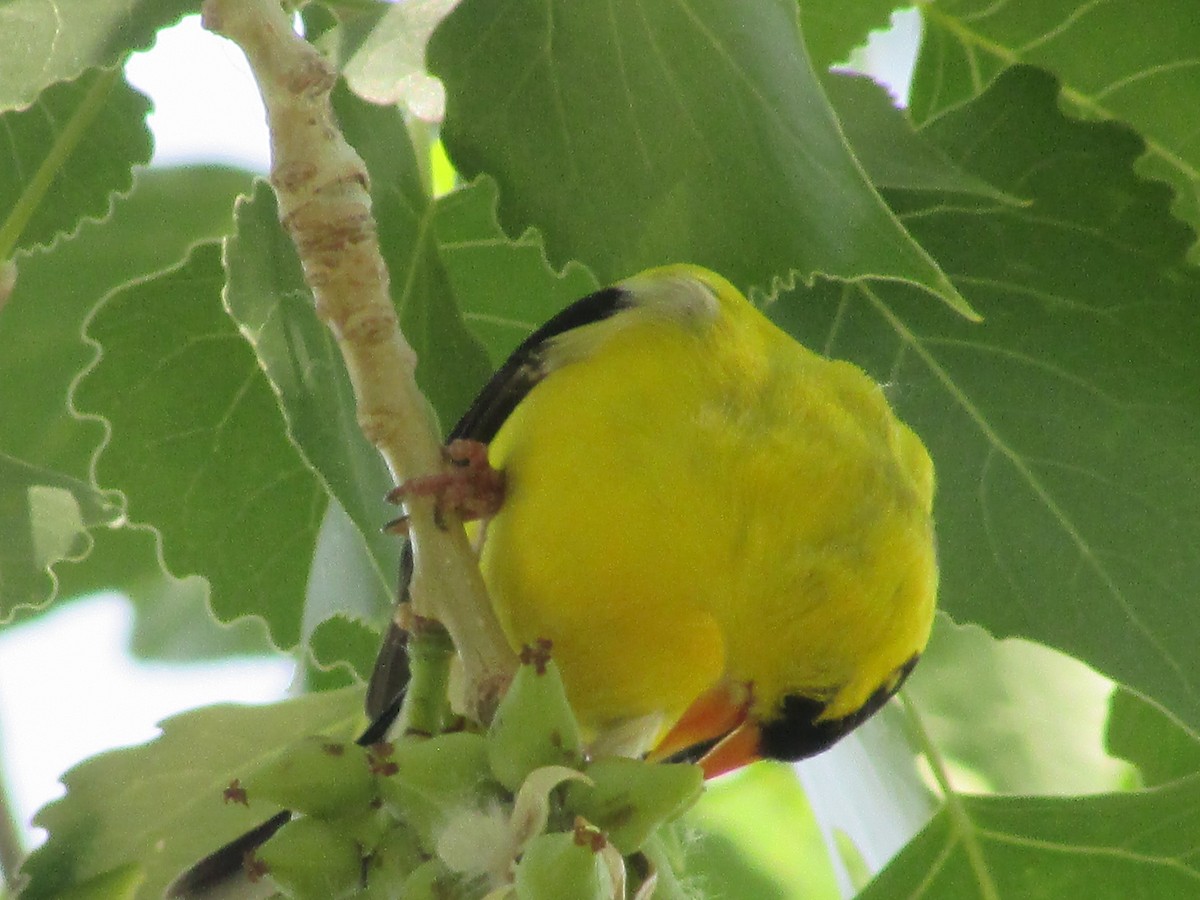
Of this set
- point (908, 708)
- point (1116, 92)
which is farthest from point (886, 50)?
point (908, 708)

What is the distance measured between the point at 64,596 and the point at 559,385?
1.00m

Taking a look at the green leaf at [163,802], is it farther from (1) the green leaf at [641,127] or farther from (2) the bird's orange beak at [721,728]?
(1) the green leaf at [641,127]

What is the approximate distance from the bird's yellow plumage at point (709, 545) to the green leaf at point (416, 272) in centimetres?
10

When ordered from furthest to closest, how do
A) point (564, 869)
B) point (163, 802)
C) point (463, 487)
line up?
1. point (163, 802)
2. point (463, 487)
3. point (564, 869)

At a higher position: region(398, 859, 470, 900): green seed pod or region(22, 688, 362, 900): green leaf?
region(398, 859, 470, 900): green seed pod

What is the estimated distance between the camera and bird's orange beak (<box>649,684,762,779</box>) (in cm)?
155

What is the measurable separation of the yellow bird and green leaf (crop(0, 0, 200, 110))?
549 mm

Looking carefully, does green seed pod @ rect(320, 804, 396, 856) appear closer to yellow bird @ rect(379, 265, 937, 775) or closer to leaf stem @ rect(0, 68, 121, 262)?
yellow bird @ rect(379, 265, 937, 775)

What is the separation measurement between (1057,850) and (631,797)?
0.98 m

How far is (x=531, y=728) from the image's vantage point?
1.00 meters

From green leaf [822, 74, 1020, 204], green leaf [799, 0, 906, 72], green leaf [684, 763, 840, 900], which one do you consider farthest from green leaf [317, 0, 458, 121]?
green leaf [684, 763, 840, 900]

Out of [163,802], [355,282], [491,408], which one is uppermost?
[355,282]

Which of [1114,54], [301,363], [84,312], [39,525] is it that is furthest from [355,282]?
[1114,54]

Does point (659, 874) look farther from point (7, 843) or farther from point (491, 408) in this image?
point (7, 843)
